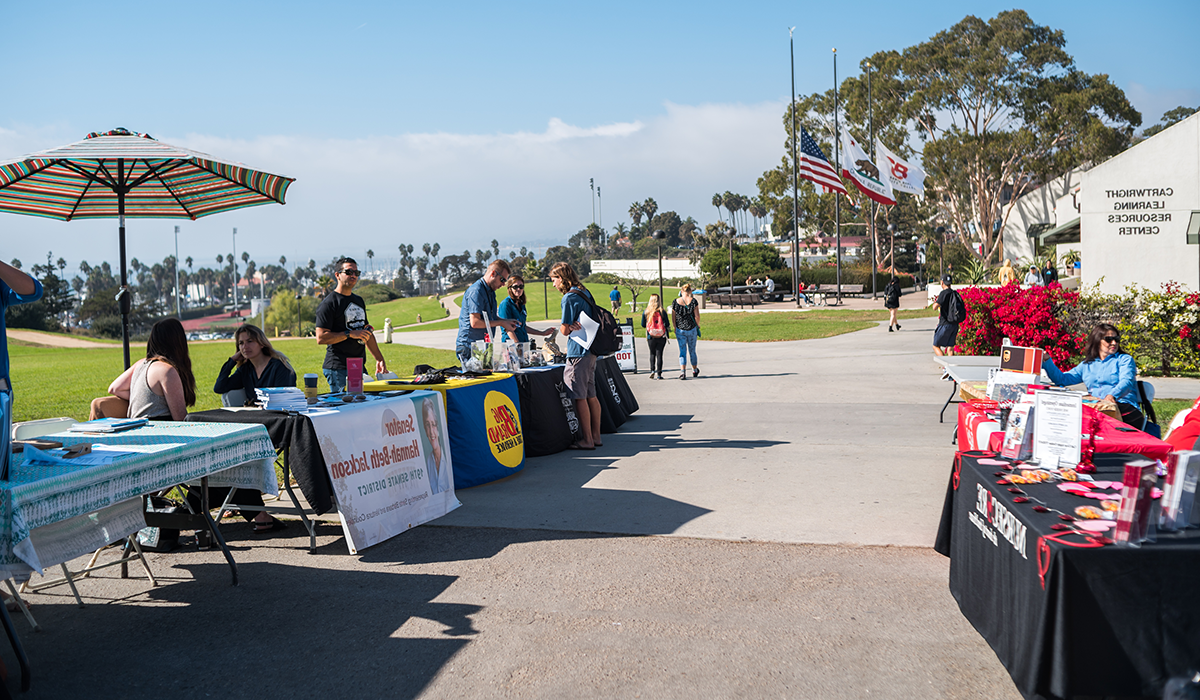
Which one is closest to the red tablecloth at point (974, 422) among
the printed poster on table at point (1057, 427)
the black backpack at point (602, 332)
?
the printed poster on table at point (1057, 427)

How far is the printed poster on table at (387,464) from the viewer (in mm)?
5577

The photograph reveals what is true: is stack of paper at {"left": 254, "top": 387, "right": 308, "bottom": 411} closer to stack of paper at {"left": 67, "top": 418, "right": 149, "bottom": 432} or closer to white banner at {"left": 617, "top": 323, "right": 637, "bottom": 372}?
stack of paper at {"left": 67, "top": 418, "right": 149, "bottom": 432}

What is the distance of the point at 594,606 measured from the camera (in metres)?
4.54

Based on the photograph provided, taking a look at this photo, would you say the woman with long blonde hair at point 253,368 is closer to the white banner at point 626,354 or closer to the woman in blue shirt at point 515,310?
the woman in blue shirt at point 515,310

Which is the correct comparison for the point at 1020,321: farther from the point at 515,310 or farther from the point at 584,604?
the point at 584,604

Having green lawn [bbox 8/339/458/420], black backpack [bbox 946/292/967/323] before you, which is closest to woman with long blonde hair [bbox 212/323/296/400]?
green lawn [bbox 8/339/458/420]

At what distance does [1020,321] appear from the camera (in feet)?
46.6

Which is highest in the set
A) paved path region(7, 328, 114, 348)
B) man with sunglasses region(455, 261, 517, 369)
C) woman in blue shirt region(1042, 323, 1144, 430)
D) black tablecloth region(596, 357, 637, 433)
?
man with sunglasses region(455, 261, 517, 369)

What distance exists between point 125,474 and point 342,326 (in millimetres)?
3646

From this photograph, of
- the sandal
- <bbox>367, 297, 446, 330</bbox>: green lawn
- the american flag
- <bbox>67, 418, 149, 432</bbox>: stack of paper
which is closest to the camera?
<bbox>67, 418, 149, 432</bbox>: stack of paper

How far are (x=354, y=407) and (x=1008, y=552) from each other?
4228 millimetres

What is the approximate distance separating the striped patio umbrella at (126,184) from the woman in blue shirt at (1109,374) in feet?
24.9

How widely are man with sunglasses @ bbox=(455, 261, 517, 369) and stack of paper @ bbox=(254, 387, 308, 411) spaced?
2743 mm

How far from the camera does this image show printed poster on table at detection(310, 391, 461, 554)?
5.58 meters
